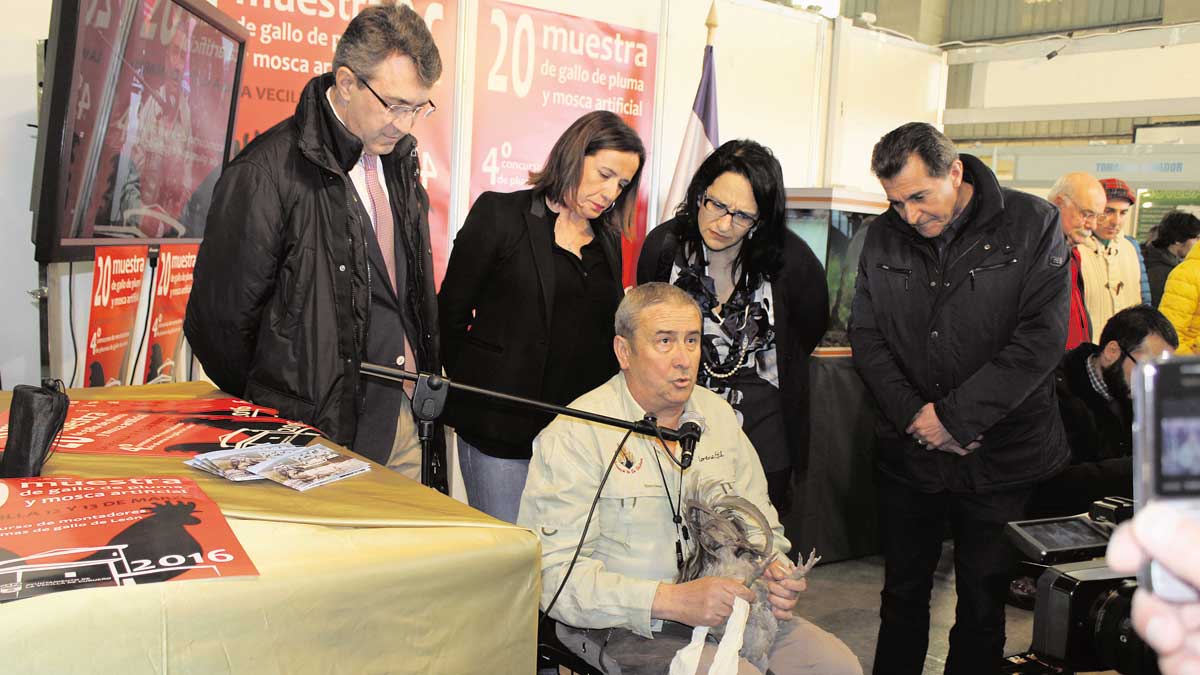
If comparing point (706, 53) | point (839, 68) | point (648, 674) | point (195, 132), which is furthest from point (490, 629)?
point (839, 68)

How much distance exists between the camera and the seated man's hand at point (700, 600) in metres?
1.80

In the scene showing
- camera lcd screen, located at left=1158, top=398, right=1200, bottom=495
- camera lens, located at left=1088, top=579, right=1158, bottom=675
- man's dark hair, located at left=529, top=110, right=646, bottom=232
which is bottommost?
camera lens, located at left=1088, top=579, right=1158, bottom=675

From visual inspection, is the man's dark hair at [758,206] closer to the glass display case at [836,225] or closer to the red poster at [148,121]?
the red poster at [148,121]

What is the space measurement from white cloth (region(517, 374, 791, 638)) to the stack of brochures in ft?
1.80

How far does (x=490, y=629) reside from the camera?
1.25 m

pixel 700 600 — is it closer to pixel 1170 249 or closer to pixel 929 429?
pixel 929 429

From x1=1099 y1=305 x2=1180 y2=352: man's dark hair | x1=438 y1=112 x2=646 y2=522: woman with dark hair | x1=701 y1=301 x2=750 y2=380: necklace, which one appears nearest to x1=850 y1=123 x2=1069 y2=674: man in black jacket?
x1=701 y1=301 x2=750 y2=380: necklace

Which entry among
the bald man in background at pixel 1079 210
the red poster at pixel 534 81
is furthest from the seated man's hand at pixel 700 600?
the bald man in background at pixel 1079 210

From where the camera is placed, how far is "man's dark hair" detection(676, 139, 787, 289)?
2.55 meters

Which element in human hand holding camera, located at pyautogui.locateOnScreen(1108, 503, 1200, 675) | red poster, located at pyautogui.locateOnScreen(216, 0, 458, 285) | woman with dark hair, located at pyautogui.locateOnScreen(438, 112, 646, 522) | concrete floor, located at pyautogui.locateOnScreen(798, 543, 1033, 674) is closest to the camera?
human hand holding camera, located at pyautogui.locateOnScreen(1108, 503, 1200, 675)

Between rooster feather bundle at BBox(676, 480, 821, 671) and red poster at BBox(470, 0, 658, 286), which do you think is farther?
red poster at BBox(470, 0, 658, 286)

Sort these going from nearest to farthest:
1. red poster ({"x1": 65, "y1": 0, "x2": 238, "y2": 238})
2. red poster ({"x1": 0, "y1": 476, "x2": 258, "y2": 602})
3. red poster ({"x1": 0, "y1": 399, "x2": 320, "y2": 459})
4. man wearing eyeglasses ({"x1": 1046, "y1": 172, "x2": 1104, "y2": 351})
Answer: red poster ({"x1": 0, "y1": 476, "x2": 258, "y2": 602}) → red poster ({"x1": 0, "y1": 399, "x2": 320, "y2": 459}) → red poster ({"x1": 65, "y1": 0, "x2": 238, "y2": 238}) → man wearing eyeglasses ({"x1": 1046, "y1": 172, "x2": 1104, "y2": 351})

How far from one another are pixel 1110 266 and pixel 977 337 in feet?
8.98

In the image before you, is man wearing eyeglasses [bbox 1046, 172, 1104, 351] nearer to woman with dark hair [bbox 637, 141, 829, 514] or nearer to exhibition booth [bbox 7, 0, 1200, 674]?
exhibition booth [bbox 7, 0, 1200, 674]
